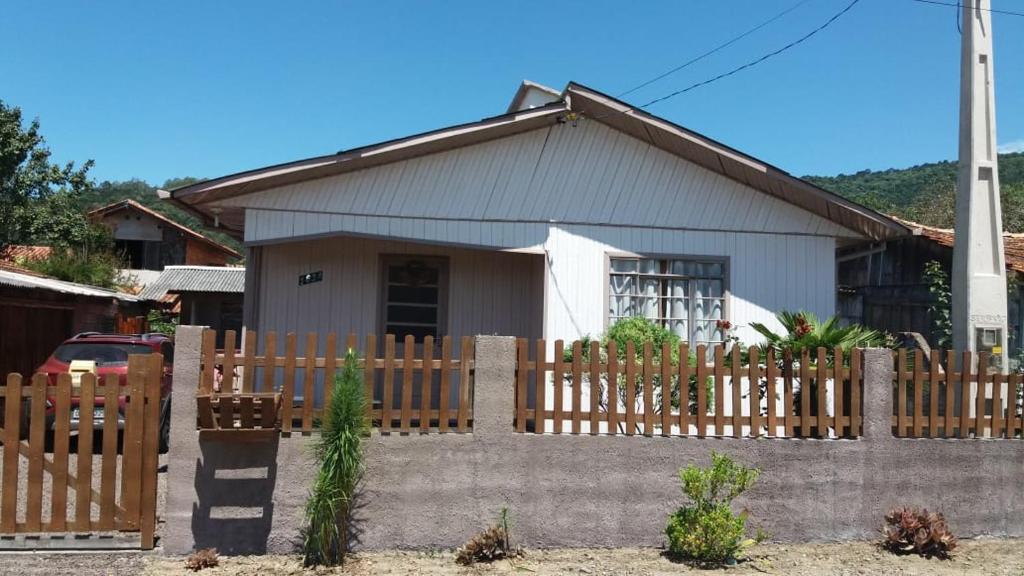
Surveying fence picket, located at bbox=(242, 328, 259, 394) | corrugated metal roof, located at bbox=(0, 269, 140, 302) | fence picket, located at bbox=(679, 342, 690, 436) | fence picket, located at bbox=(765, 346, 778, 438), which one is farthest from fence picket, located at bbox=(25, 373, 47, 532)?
corrugated metal roof, located at bbox=(0, 269, 140, 302)

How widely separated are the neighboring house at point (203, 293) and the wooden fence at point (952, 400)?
68.5 feet

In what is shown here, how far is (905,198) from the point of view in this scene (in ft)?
176

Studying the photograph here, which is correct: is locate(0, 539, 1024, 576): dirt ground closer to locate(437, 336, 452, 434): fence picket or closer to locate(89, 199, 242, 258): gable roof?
locate(437, 336, 452, 434): fence picket

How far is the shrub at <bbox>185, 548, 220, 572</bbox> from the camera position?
567 centimetres

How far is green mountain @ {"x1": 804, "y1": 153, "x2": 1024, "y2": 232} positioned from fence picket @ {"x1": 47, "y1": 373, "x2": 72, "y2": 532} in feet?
62.0

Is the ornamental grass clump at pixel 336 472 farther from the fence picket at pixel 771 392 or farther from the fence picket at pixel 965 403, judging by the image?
the fence picket at pixel 965 403

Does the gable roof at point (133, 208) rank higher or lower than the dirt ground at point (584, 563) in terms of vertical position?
higher

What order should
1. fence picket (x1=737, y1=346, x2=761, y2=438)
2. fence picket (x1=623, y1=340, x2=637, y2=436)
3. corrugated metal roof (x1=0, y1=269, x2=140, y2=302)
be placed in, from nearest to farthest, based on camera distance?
fence picket (x1=623, y1=340, x2=637, y2=436), fence picket (x1=737, y1=346, x2=761, y2=438), corrugated metal roof (x1=0, y1=269, x2=140, y2=302)

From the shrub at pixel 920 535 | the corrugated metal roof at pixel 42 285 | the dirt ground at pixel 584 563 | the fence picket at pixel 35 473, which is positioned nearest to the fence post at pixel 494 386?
the dirt ground at pixel 584 563

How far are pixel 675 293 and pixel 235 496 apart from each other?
18.9 ft

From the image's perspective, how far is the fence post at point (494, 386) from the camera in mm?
6246

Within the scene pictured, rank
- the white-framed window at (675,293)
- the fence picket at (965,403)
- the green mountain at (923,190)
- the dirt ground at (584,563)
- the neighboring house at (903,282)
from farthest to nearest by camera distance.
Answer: the green mountain at (923,190) < the neighboring house at (903,282) < the white-framed window at (675,293) < the fence picket at (965,403) < the dirt ground at (584,563)

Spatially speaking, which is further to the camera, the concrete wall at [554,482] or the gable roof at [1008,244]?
the gable roof at [1008,244]

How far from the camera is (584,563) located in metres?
6.03
